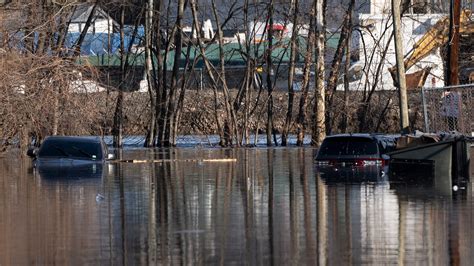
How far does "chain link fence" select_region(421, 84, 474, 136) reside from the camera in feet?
107

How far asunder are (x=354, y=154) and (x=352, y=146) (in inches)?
18.0

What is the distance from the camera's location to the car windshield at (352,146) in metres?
32.7

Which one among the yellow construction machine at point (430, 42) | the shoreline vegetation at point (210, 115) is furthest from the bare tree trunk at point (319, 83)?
the yellow construction machine at point (430, 42)

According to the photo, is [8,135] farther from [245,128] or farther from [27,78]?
[245,128]

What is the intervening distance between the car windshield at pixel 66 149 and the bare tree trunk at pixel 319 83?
21.4 meters

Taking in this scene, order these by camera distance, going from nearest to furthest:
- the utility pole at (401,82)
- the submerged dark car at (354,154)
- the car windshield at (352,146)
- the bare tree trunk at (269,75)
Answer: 1. the submerged dark car at (354,154)
2. the car windshield at (352,146)
3. the utility pole at (401,82)
4. the bare tree trunk at (269,75)

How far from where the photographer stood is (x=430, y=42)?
206 ft

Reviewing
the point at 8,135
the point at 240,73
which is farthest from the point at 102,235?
the point at 240,73

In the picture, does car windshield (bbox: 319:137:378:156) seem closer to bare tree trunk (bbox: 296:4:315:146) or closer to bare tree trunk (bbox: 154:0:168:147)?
bare tree trunk (bbox: 296:4:315:146)

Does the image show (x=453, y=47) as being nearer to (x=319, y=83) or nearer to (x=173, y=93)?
(x=319, y=83)

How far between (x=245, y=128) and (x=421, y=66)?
45.7 ft

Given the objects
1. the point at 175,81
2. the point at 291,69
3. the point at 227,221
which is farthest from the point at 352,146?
the point at 291,69

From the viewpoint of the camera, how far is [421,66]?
65.5m

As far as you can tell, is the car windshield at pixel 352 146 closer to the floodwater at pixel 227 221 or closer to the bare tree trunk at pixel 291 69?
the floodwater at pixel 227 221
